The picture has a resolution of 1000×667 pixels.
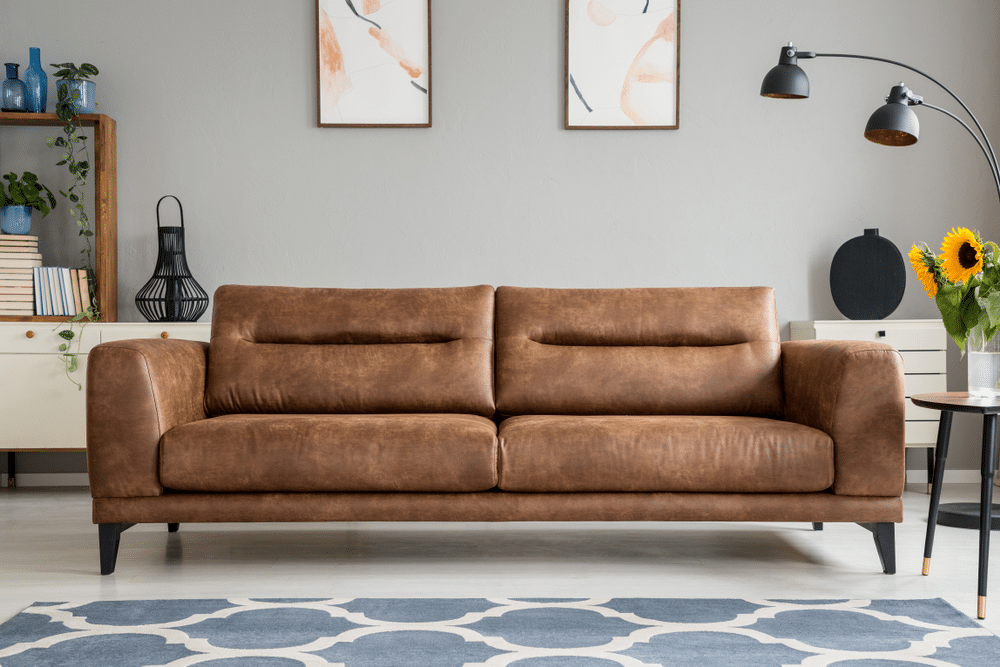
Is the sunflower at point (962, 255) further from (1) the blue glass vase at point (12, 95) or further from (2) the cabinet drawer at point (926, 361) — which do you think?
(1) the blue glass vase at point (12, 95)

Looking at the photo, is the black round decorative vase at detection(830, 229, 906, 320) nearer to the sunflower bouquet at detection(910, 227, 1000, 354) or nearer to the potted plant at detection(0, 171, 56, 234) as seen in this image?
the sunflower bouquet at detection(910, 227, 1000, 354)

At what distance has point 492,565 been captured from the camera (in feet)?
7.74

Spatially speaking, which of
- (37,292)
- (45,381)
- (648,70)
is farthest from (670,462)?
(37,292)

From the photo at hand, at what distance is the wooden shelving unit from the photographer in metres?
3.45

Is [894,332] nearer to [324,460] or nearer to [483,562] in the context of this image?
[483,562]

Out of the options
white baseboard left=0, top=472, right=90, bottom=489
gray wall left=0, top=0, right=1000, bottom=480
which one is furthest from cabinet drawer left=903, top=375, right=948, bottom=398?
white baseboard left=0, top=472, right=90, bottom=489

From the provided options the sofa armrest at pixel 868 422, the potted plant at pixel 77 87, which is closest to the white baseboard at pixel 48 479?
the potted plant at pixel 77 87

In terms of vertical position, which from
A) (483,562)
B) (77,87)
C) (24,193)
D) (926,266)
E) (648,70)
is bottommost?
(483,562)

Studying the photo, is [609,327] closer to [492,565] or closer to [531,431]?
[531,431]

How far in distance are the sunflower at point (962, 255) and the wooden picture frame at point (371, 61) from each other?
7.30ft

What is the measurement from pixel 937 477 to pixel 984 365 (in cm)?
32

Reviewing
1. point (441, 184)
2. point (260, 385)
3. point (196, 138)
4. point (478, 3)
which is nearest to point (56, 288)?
point (196, 138)

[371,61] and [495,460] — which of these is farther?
[371,61]

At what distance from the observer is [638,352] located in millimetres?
2771
